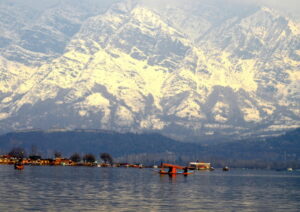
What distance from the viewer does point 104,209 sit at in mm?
153375

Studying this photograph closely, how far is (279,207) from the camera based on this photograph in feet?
559

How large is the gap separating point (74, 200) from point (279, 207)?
→ 44.4 meters

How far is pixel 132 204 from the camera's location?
543ft

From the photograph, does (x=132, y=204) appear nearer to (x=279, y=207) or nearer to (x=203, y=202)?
(x=203, y=202)

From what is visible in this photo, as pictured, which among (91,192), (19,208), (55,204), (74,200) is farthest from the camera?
(91,192)

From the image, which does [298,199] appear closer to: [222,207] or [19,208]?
[222,207]

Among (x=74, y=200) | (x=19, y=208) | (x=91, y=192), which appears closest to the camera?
(x=19, y=208)

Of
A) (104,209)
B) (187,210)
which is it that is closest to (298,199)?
(187,210)

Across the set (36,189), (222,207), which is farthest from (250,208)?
(36,189)

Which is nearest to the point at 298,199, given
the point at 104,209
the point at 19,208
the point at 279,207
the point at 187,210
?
the point at 279,207

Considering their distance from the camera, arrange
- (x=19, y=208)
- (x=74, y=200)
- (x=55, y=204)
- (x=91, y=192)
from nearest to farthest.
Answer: (x=19, y=208) → (x=55, y=204) → (x=74, y=200) → (x=91, y=192)

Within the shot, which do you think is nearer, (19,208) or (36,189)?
(19,208)

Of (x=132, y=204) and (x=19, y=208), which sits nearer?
(x=19, y=208)

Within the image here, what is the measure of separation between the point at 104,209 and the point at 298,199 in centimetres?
6272
